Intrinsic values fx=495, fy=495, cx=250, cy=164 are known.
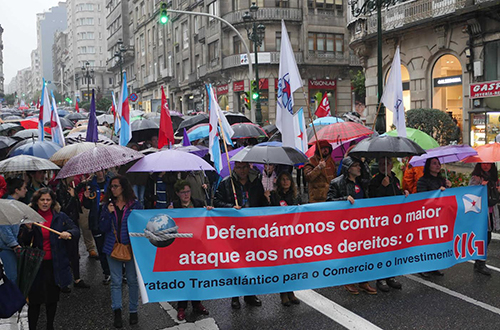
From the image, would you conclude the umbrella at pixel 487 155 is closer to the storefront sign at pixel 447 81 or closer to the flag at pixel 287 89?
the flag at pixel 287 89

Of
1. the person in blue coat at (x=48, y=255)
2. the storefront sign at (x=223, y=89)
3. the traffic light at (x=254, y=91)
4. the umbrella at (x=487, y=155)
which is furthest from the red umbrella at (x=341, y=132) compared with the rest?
the storefront sign at (x=223, y=89)

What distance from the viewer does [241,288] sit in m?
5.85

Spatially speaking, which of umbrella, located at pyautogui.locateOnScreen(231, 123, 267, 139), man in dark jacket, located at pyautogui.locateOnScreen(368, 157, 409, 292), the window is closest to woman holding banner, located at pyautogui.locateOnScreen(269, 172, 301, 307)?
man in dark jacket, located at pyautogui.locateOnScreen(368, 157, 409, 292)

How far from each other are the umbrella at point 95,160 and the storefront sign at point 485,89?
53.8 feet

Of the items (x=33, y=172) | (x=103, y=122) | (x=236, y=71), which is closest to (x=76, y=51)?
(x=236, y=71)

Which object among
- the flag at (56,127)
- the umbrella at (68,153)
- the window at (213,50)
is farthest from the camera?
the window at (213,50)

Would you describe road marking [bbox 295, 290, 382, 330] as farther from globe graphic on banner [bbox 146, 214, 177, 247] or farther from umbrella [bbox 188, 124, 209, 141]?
umbrella [bbox 188, 124, 209, 141]

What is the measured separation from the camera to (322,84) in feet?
142

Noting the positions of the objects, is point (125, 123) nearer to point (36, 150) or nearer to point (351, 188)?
point (36, 150)

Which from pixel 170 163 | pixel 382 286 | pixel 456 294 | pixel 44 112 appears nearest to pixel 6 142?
pixel 44 112

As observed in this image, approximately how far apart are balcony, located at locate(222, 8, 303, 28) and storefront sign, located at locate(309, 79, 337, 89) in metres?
5.36

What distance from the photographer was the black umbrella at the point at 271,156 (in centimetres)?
654

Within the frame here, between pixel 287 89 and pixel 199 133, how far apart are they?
20.1ft

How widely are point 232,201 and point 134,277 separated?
63.1 inches
